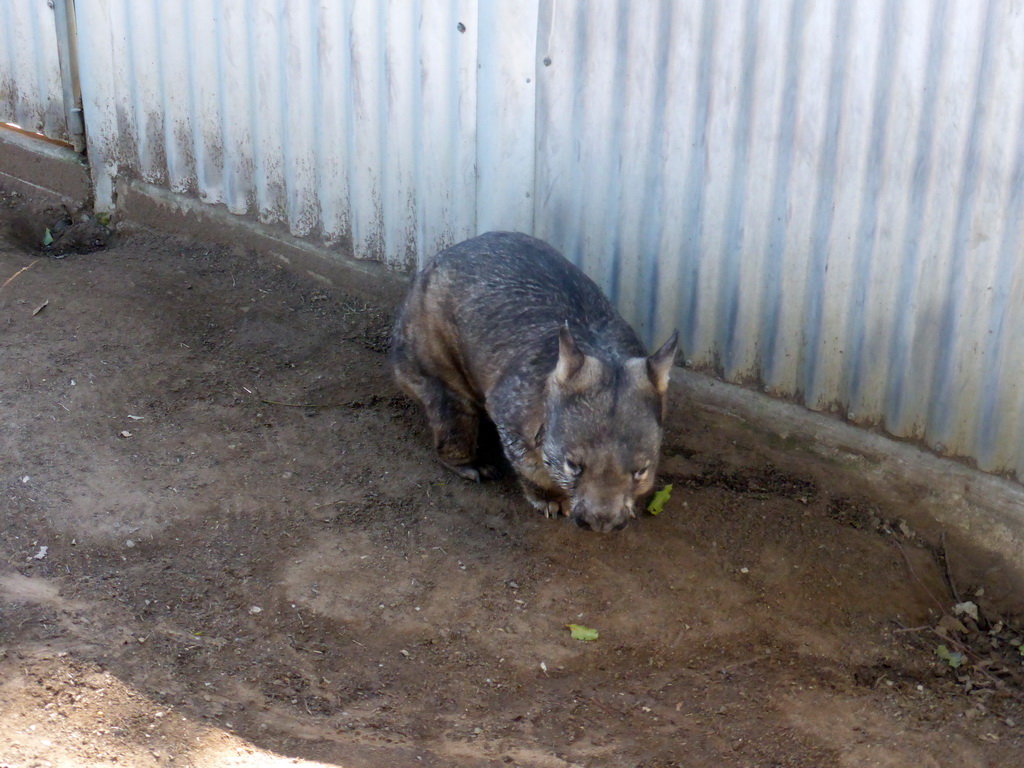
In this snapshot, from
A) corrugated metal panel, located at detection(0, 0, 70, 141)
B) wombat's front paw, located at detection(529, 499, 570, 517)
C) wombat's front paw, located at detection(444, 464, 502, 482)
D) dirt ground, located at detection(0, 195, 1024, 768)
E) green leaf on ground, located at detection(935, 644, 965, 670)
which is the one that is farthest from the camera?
corrugated metal panel, located at detection(0, 0, 70, 141)

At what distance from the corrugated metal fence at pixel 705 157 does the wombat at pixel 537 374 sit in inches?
18.8

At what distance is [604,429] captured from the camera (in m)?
4.34

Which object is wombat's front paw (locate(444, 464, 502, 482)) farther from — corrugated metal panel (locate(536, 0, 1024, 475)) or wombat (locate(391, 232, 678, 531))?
corrugated metal panel (locate(536, 0, 1024, 475))

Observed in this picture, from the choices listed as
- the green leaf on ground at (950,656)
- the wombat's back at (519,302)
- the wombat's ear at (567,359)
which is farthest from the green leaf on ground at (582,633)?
the green leaf on ground at (950,656)

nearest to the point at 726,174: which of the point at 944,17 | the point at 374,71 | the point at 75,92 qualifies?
the point at 944,17

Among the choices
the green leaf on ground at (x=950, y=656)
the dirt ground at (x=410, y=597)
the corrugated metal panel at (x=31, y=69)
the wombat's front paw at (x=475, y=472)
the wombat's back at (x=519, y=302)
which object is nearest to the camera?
the dirt ground at (x=410, y=597)

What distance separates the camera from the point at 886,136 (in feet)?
14.7

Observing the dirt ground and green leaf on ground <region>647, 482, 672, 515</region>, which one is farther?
green leaf on ground <region>647, 482, 672, 515</region>

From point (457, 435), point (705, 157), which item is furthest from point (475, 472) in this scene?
point (705, 157)

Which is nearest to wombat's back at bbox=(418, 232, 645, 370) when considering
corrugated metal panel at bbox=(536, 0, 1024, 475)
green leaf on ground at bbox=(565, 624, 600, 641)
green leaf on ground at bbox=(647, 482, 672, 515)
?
corrugated metal panel at bbox=(536, 0, 1024, 475)

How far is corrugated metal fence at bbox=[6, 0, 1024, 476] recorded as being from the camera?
14.3ft

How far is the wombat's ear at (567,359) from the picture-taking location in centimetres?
436

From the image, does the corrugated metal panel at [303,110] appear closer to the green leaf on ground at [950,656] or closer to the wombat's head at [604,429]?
the wombat's head at [604,429]

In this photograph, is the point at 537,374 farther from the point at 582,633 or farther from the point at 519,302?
the point at 582,633
